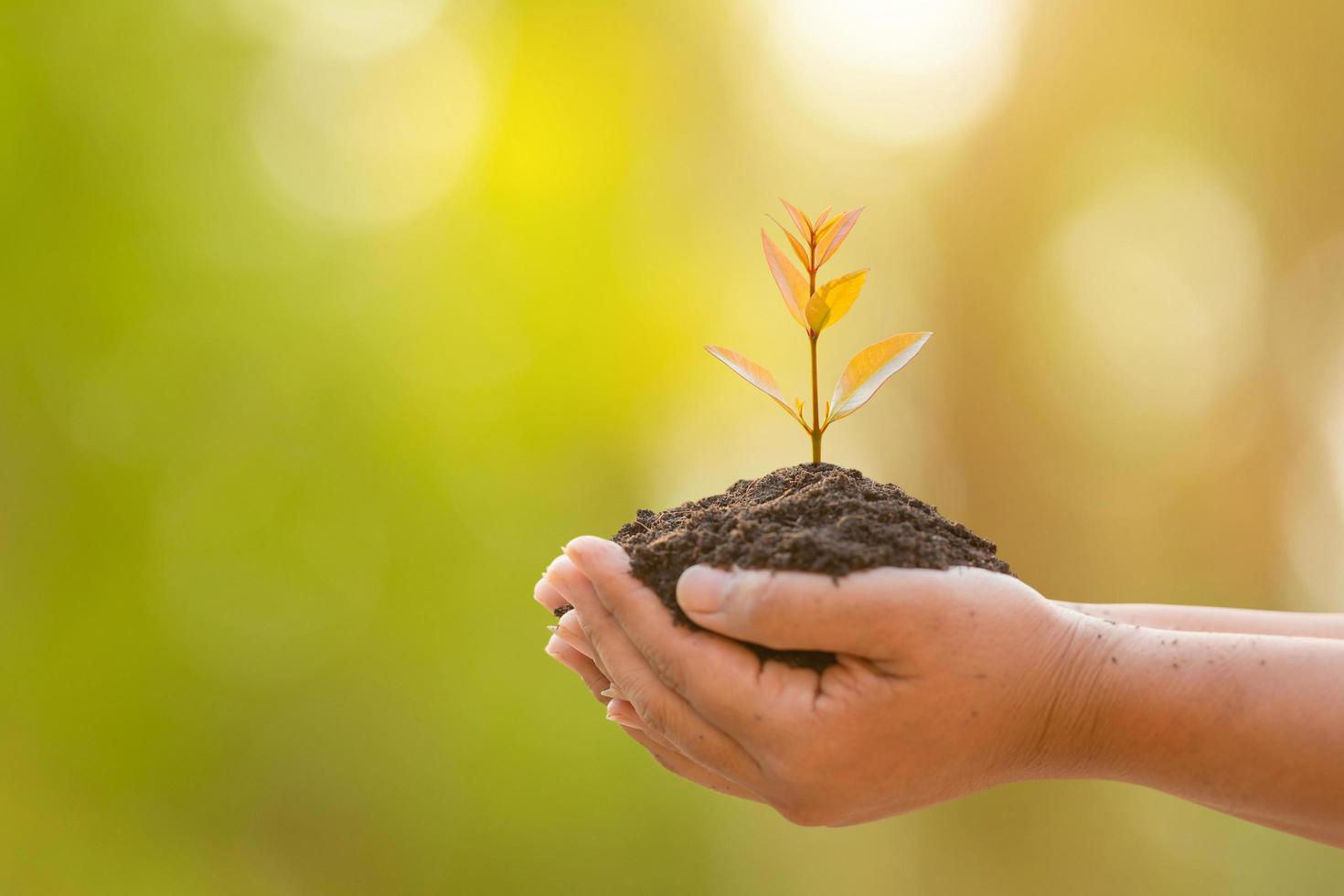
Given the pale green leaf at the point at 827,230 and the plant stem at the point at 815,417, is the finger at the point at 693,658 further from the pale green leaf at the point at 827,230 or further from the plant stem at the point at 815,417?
the pale green leaf at the point at 827,230

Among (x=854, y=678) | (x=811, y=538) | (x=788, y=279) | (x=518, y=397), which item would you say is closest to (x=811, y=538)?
(x=811, y=538)

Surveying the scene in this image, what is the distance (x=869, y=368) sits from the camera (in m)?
0.97

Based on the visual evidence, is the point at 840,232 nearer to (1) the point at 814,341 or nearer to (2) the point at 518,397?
(1) the point at 814,341

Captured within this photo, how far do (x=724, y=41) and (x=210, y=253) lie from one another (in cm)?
147

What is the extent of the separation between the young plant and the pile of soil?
0.24 feet

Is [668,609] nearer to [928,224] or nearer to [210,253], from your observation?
[210,253]

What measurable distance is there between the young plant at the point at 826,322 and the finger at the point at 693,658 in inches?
10.1

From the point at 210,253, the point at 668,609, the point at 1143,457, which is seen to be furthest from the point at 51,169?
the point at 1143,457

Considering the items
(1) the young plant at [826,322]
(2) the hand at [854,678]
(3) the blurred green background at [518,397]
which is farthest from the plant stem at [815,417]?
(3) the blurred green background at [518,397]

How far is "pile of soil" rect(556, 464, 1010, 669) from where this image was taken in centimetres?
78

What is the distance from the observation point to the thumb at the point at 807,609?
0.73 meters

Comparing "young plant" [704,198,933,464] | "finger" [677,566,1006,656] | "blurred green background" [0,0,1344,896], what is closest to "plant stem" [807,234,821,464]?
"young plant" [704,198,933,464]

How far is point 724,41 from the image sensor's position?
9.03 ft

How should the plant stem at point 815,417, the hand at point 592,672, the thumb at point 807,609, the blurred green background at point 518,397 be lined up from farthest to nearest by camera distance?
the blurred green background at point 518,397 < the plant stem at point 815,417 < the hand at point 592,672 < the thumb at point 807,609
